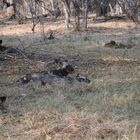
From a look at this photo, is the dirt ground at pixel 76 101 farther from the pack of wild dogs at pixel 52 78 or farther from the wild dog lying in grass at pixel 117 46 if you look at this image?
the wild dog lying in grass at pixel 117 46

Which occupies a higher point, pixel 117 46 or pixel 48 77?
pixel 48 77

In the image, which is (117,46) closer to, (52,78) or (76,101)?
(52,78)

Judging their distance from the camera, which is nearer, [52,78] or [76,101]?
[76,101]

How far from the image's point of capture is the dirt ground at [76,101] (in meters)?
7.21

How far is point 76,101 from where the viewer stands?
380 inches

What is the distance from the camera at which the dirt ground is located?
7207 mm

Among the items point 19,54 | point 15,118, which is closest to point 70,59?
point 19,54

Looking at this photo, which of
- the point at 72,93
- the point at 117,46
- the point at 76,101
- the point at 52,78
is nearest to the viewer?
the point at 76,101

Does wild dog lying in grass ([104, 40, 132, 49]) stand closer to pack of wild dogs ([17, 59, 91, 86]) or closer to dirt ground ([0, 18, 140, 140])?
dirt ground ([0, 18, 140, 140])

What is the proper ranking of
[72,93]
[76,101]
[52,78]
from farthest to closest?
1. [52,78]
2. [72,93]
3. [76,101]

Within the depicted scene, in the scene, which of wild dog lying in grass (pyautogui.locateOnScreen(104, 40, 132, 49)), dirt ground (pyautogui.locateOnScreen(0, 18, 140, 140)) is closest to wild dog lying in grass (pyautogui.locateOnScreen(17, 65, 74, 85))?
dirt ground (pyautogui.locateOnScreen(0, 18, 140, 140))

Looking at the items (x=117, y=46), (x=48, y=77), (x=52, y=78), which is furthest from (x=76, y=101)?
(x=117, y=46)

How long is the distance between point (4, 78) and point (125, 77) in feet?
9.54

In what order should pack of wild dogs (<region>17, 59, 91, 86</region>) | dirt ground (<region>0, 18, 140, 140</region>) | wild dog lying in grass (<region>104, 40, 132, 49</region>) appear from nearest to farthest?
dirt ground (<region>0, 18, 140, 140</region>), pack of wild dogs (<region>17, 59, 91, 86</region>), wild dog lying in grass (<region>104, 40, 132, 49</region>)
